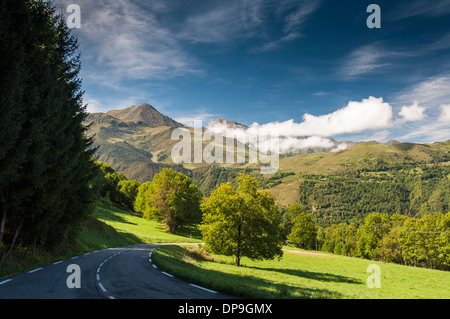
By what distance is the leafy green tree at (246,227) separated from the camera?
29828mm

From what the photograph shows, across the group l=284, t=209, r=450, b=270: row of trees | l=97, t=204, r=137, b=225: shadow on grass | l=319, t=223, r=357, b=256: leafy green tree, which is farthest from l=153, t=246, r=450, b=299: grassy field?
l=319, t=223, r=357, b=256: leafy green tree

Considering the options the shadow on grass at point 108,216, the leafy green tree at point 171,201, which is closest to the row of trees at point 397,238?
the leafy green tree at point 171,201

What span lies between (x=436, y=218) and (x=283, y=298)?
92.2 meters

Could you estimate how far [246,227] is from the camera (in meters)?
30.7

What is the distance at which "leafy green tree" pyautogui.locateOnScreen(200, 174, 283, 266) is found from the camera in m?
29.8

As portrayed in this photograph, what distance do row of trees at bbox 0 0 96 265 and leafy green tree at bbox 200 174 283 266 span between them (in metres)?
14.3

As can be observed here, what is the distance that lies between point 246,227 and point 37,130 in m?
23.2

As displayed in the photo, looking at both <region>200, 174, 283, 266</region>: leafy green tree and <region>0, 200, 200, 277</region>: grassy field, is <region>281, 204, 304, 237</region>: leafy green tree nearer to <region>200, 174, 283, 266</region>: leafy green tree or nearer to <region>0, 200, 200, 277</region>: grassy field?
<region>0, 200, 200, 277</region>: grassy field

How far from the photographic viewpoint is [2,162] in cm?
1247

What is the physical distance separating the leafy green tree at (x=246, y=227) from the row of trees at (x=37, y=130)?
14269 mm

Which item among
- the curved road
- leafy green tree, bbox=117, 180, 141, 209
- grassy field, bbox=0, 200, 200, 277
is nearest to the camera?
the curved road
